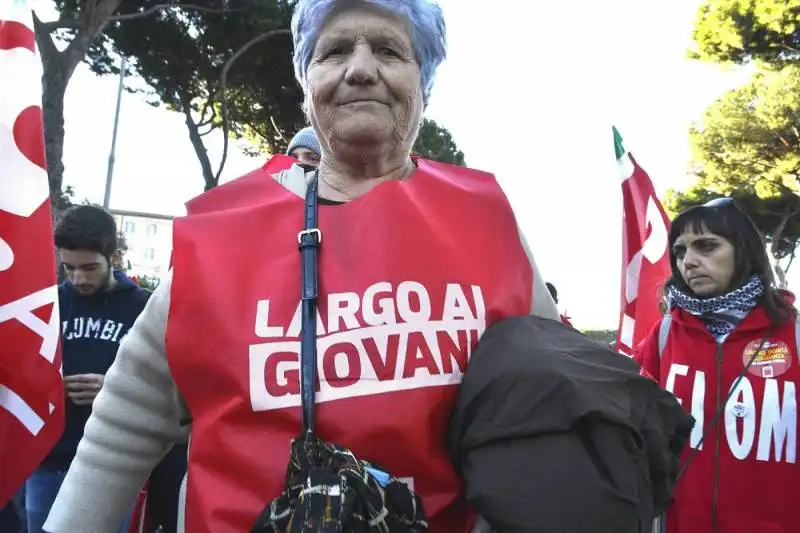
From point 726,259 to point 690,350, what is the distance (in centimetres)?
43

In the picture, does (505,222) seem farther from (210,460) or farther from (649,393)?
(210,460)

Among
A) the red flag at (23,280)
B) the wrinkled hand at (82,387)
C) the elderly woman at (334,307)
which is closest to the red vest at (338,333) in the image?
the elderly woman at (334,307)

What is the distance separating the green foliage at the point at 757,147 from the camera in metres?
15.3

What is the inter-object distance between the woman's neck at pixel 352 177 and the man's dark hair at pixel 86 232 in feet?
7.30

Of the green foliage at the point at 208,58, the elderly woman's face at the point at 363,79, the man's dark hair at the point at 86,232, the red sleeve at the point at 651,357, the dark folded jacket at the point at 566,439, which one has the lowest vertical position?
the red sleeve at the point at 651,357

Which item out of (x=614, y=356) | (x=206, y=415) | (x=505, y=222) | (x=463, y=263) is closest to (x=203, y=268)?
(x=206, y=415)

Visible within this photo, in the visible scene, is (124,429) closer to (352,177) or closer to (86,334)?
(352,177)

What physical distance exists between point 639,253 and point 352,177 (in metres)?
3.43

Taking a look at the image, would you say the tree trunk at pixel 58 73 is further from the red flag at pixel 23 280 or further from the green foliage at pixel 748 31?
the green foliage at pixel 748 31

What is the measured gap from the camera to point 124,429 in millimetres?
1233

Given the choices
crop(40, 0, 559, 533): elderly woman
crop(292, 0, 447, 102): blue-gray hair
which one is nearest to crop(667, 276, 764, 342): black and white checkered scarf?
crop(40, 0, 559, 533): elderly woman

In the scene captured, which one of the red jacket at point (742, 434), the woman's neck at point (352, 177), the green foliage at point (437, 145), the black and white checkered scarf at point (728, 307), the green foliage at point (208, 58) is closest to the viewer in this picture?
the woman's neck at point (352, 177)

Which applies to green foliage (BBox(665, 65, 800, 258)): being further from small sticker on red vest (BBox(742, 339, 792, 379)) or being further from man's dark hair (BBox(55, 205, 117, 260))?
man's dark hair (BBox(55, 205, 117, 260))

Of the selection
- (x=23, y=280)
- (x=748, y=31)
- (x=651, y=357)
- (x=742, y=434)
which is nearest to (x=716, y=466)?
(x=742, y=434)
